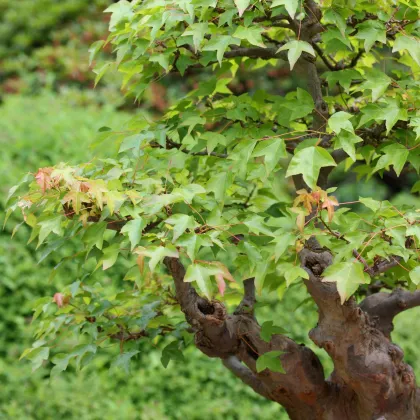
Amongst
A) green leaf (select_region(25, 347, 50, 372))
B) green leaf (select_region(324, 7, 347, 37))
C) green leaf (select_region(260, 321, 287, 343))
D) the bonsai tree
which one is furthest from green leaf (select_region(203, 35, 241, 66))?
Answer: green leaf (select_region(25, 347, 50, 372))

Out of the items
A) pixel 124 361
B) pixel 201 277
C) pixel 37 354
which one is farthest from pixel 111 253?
pixel 37 354

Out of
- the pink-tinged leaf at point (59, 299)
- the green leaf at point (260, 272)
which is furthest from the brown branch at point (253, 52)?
the pink-tinged leaf at point (59, 299)

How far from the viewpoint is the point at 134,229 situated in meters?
1.49

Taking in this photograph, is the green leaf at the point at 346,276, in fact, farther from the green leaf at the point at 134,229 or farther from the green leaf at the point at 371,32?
the green leaf at the point at 371,32

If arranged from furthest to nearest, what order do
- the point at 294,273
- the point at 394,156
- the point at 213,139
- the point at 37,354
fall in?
the point at 37,354
the point at 213,139
the point at 394,156
the point at 294,273

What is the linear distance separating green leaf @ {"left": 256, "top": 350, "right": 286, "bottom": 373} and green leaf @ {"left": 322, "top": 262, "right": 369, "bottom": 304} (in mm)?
488

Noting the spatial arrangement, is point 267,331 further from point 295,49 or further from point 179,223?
point 295,49

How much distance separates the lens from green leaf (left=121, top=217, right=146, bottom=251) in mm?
1473

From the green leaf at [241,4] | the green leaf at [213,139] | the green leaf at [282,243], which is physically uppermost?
the green leaf at [241,4]

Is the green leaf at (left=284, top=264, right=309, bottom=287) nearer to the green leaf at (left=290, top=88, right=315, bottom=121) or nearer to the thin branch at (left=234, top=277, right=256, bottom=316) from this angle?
the green leaf at (left=290, top=88, right=315, bottom=121)

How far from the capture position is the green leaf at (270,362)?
1.87m

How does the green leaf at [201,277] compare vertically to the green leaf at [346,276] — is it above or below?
above

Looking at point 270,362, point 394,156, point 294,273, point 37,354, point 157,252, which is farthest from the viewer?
point 37,354

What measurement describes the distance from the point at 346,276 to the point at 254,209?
2.07 feet
